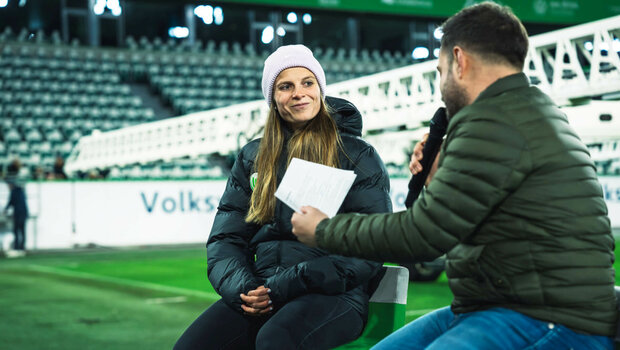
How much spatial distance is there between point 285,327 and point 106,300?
22.4ft

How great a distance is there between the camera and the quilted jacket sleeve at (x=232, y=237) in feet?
10.5

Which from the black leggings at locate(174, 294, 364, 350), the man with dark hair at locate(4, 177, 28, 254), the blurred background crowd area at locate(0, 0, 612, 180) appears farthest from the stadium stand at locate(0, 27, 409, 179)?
the black leggings at locate(174, 294, 364, 350)

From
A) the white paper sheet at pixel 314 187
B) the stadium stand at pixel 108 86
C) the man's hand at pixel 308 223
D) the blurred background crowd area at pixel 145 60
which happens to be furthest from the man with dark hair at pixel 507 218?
the stadium stand at pixel 108 86

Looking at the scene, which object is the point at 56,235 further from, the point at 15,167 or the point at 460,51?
the point at 460,51

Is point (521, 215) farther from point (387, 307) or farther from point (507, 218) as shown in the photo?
point (387, 307)

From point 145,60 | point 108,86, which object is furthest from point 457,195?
point 145,60

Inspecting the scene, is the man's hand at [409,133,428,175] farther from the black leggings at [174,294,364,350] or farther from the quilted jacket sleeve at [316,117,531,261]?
the black leggings at [174,294,364,350]

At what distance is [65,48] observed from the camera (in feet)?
93.5

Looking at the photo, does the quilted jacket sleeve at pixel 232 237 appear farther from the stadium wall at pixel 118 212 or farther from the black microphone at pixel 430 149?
the stadium wall at pixel 118 212

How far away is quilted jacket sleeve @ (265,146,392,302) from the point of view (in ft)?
9.73

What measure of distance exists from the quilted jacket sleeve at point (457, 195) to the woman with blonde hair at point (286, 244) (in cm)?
73

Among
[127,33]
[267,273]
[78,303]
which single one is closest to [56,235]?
[78,303]

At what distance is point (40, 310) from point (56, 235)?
8712 millimetres

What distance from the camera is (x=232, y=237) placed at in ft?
10.9
